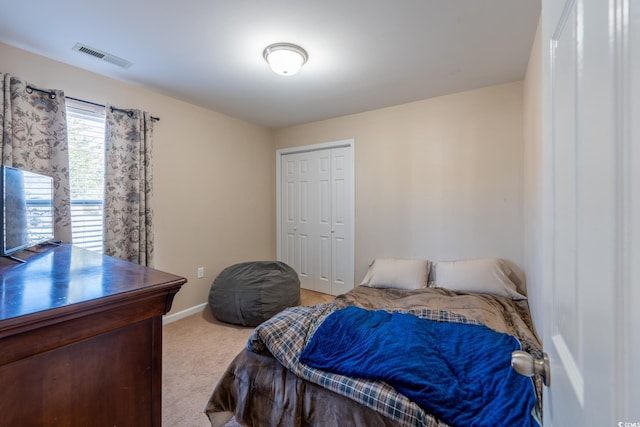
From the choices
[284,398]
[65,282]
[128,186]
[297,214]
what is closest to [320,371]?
[284,398]

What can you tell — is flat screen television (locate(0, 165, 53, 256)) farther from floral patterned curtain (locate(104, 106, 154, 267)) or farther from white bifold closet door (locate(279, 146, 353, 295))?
white bifold closet door (locate(279, 146, 353, 295))

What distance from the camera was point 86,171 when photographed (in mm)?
2385

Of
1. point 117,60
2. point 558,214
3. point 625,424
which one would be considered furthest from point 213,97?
point 625,424

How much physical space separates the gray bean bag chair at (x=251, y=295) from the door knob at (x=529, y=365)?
8.14 feet

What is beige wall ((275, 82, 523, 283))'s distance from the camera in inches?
105

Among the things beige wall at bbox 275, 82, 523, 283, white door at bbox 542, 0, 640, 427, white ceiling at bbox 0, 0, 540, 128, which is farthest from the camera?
beige wall at bbox 275, 82, 523, 283

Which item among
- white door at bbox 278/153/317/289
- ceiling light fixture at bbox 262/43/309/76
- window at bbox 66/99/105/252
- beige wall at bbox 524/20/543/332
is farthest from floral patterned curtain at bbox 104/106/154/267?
beige wall at bbox 524/20/543/332

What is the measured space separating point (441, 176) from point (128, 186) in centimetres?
317

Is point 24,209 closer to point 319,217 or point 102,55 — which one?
point 102,55

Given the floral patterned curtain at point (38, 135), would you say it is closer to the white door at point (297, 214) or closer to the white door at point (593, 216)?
the white door at point (297, 214)

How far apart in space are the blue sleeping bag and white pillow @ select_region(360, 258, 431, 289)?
1097 mm

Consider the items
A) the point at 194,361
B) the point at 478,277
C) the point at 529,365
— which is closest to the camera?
the point at 529,365

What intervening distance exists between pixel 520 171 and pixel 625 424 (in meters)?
2.87

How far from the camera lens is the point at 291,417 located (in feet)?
4.13
